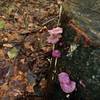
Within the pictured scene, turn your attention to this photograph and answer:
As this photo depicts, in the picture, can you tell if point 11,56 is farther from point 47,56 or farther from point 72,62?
point 72,62

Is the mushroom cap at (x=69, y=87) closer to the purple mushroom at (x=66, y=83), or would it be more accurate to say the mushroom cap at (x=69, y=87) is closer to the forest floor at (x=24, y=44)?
the purple mushroom at (x=66, y=83)

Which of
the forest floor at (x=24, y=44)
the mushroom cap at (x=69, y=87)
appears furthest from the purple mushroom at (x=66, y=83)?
the forest floor at (x=24, y=44)

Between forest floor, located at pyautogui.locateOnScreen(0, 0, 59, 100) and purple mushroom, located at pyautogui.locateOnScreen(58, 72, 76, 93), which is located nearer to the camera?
purple mushroom, located at pyautogui.locateOnScreen(58, 72, 76, 93)

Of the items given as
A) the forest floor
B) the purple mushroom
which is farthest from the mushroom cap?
the forest floor

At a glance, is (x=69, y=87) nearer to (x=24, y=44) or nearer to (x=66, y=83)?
(x=66, y=83)

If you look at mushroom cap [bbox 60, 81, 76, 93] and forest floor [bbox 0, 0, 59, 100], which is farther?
forest floor [bbox 0, 0, 59, 100]

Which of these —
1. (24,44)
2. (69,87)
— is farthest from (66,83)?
(24,44)

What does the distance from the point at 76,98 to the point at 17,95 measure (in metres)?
0.89

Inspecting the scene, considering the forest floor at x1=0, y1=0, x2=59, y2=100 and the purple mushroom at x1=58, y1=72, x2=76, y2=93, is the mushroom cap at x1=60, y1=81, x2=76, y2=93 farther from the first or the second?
the forest floor at x1=0, y1=0, x2=59, y2=100

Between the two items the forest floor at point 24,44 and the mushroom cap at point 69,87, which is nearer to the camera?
the mushroom cap at point 69,87

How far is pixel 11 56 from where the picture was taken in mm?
4008

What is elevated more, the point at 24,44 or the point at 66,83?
the point at 66,83

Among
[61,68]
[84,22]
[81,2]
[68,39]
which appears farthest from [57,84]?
[81,2]

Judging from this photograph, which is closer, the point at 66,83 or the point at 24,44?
the point at 66,83
